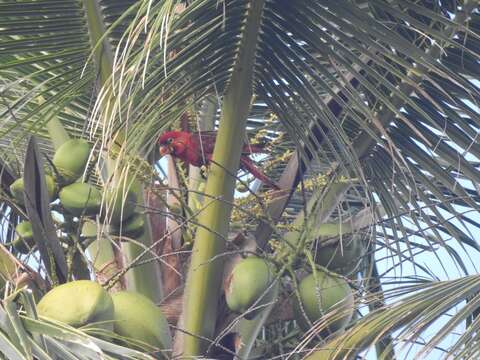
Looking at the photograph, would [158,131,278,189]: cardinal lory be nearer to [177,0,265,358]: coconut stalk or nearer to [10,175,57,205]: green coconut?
[177,0,265,358]: coconut stalk

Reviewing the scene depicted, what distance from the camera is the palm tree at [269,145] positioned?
2135 mm

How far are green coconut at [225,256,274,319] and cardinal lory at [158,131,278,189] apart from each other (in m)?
0.45

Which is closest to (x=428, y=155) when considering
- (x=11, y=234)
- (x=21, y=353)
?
(x=11, y=234)

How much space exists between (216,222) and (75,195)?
1.14 feet

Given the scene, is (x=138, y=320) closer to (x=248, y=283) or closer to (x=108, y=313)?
(x=108, y=313)

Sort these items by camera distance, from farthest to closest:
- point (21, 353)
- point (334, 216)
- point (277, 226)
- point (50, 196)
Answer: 1. point (334, 216)
2. point (277, 226)
3. point (50, 196)
4. point (21, 353)

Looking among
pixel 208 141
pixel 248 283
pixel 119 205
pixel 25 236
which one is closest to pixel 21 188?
pixel 25 236

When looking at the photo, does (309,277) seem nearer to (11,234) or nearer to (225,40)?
(225,40)

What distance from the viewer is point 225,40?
2342 mm

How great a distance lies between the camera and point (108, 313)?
197cm

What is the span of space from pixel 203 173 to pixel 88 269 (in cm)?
66

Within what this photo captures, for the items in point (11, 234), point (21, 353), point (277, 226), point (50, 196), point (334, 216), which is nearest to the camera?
point (21, 353)

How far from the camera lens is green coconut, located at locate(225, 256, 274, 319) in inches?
88.8

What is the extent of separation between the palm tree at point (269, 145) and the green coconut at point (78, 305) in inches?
5.5
